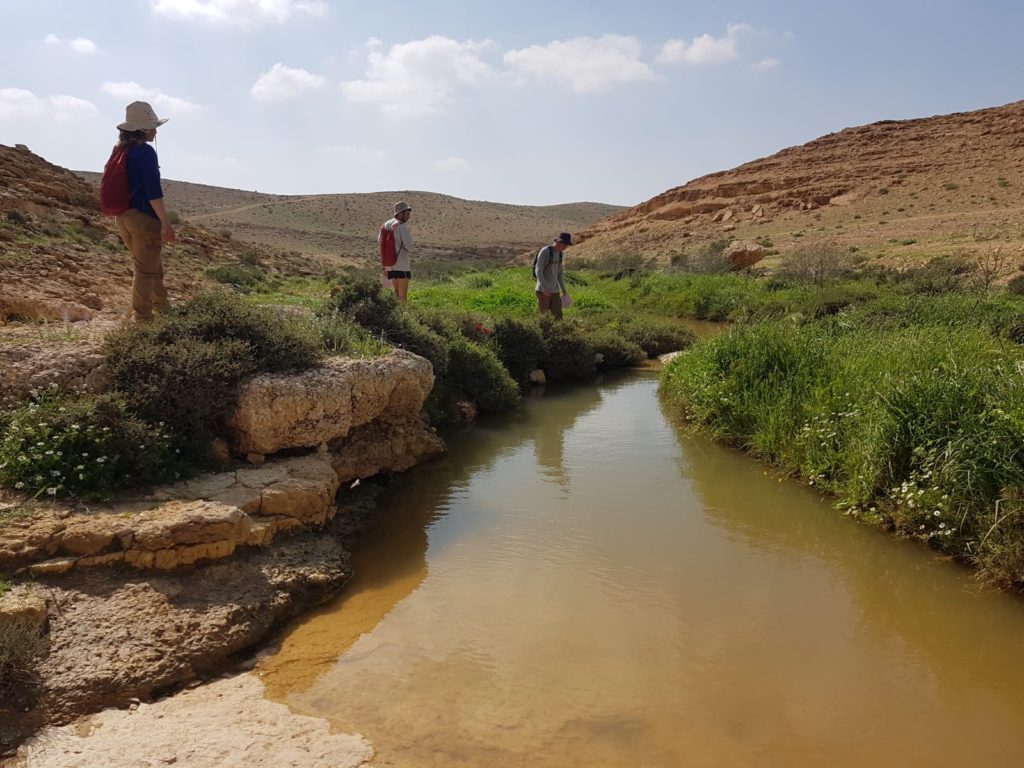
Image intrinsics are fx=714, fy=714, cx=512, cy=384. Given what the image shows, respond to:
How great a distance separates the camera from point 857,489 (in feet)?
19.3

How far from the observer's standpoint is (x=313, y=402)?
5699 mm

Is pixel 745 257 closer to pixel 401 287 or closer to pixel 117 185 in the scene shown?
pixel 401 287

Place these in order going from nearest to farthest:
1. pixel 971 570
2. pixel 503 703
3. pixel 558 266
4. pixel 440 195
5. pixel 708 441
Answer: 1. pixel 503 703
2. pixel 971 570
3. pixel 708 441
4. pixel 558 266
5. pixel 440 195

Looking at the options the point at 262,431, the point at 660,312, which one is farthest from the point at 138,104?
the point at 660,312

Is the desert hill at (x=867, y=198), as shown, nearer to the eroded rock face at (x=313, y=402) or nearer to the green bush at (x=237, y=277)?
the green bush at (x=237, y=277)

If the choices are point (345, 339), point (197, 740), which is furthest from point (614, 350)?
point (197, 740)

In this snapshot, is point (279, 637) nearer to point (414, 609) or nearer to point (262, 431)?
point (414, 609)

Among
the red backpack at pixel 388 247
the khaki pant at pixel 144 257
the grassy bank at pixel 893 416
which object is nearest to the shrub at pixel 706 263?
the grassy bank at pixel 893 416

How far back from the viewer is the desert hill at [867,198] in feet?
106

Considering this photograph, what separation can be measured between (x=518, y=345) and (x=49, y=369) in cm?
736

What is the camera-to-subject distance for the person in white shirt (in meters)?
9.62

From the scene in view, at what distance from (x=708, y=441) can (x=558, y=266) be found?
5674 mm

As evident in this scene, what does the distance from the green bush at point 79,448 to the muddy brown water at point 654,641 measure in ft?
5.16

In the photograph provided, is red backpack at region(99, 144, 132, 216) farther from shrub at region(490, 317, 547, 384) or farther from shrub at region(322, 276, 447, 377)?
shrub at region(490, 317, 547, 384)
